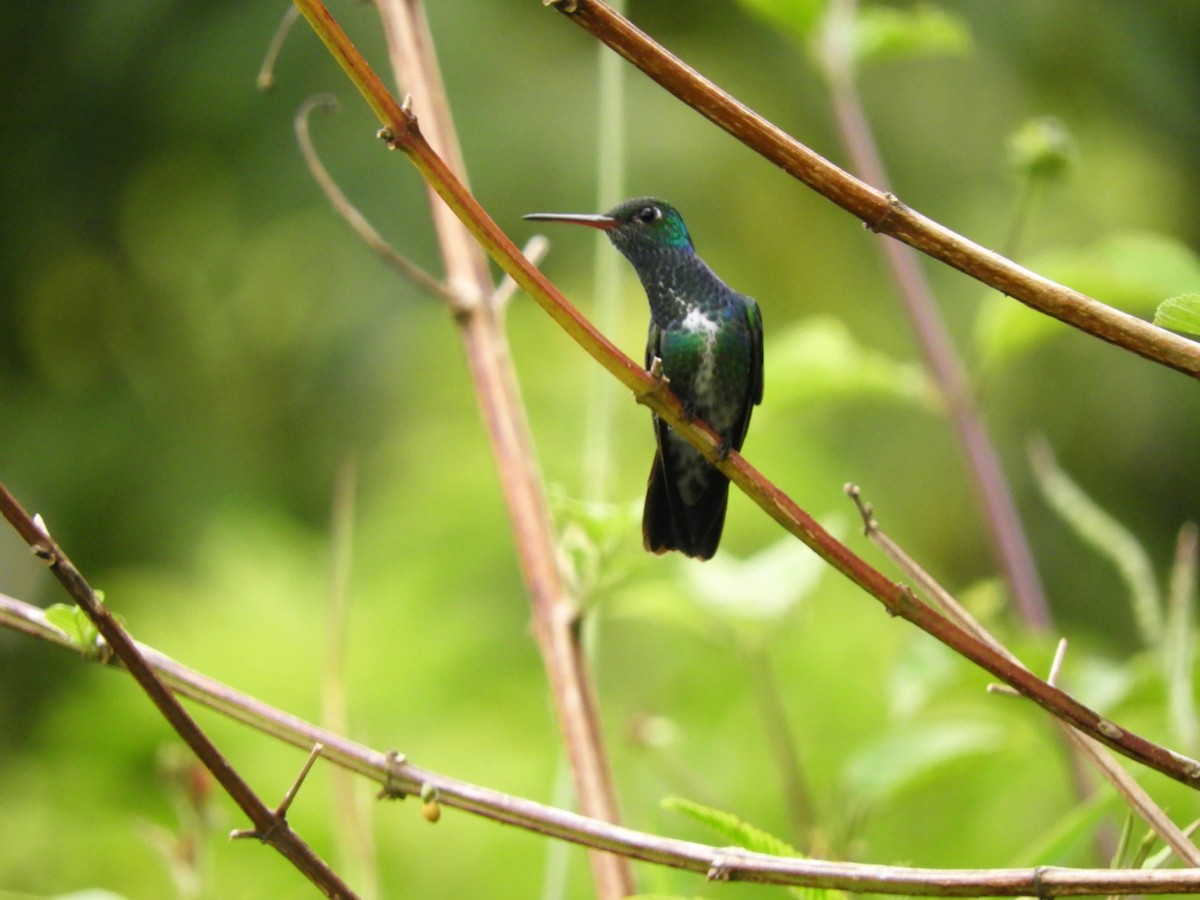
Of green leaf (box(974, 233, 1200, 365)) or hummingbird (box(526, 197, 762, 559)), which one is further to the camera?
green leaf (box(974, 233, 1200, 365))

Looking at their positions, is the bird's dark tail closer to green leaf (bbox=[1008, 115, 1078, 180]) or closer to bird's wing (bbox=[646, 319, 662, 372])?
bird's wing (bbox=[646, 319, 662, 372])

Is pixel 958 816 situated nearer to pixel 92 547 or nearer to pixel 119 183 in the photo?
pixel 92 547

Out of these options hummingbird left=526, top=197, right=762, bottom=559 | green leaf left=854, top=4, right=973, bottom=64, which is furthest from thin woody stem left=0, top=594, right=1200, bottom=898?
green leaf left=854, top=4, right=973, bottom=64

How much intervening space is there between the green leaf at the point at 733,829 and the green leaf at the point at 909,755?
69 centimetres

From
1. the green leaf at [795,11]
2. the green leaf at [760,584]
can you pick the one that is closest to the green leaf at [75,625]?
the green leaf at [760,584]

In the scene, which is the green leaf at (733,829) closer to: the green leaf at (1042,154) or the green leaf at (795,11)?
the green leaf at (1042,154)

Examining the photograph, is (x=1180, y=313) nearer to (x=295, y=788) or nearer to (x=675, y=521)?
(x=295, y=788)

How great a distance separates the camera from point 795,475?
363 cm

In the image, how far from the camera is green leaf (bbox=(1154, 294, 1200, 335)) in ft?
3.03

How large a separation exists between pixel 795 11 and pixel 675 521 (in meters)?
0.97

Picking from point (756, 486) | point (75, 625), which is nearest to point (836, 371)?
point (756, 486)

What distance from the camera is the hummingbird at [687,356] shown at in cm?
166

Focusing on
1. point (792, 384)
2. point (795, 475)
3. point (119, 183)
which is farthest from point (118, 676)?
point (119, 183)

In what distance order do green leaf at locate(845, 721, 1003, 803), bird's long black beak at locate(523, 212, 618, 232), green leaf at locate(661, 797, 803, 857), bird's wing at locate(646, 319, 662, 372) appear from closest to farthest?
green leaf at locate(661, 797, 803, 857) < bird's long black beak at locate(523, 212, 618, 232) < green leaf at locate(845, 721, 1003, 803) < bird's wing at locate(646, 319, 662, 372)
